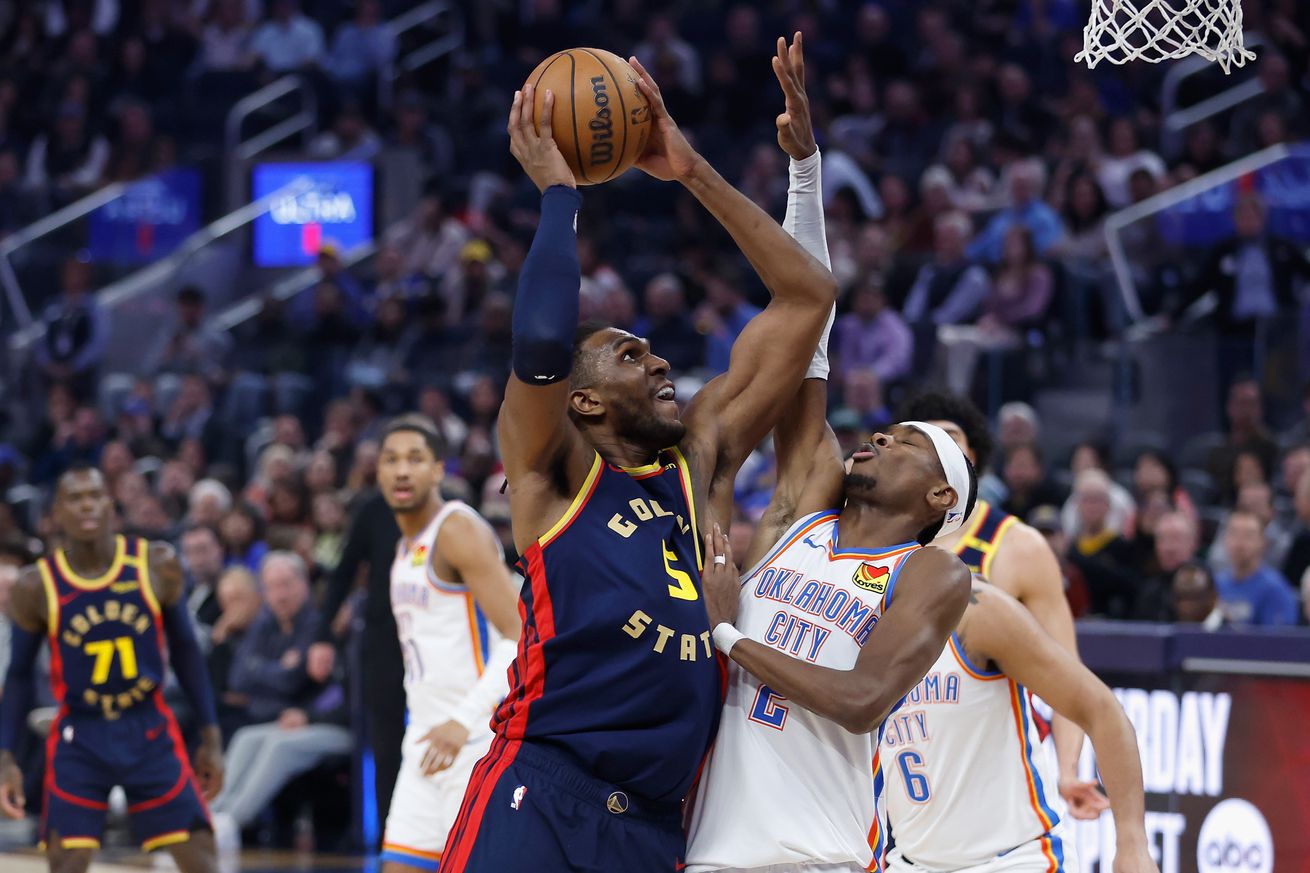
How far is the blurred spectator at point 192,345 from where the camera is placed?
14.3 metres

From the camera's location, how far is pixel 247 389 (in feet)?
44.7

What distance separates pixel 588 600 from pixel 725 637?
0.29 metres

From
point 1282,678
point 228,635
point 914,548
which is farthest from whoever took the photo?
point 228,635

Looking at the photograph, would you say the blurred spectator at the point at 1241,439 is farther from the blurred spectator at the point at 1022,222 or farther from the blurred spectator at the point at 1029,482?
the blurred spectator at the point at 1022,222

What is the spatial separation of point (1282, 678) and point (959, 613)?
3.67 m

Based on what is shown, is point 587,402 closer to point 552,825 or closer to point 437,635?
point 552,825

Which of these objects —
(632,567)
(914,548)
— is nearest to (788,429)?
(914,548)

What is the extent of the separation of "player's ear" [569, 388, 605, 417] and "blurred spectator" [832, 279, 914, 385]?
768 cm

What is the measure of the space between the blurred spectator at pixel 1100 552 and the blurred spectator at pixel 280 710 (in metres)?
3.94

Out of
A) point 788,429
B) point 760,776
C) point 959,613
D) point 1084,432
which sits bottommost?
point 760,776

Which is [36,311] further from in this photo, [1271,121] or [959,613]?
[959,613]

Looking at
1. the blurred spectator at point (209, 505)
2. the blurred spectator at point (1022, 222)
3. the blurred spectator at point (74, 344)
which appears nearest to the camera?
the blurred spectator at point (209, 505)

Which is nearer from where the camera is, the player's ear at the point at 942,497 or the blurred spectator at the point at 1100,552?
the player's ear at the point at 942,497

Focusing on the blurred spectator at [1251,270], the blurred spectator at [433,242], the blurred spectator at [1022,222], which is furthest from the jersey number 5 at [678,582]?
the blurred spectator at [433,242]
